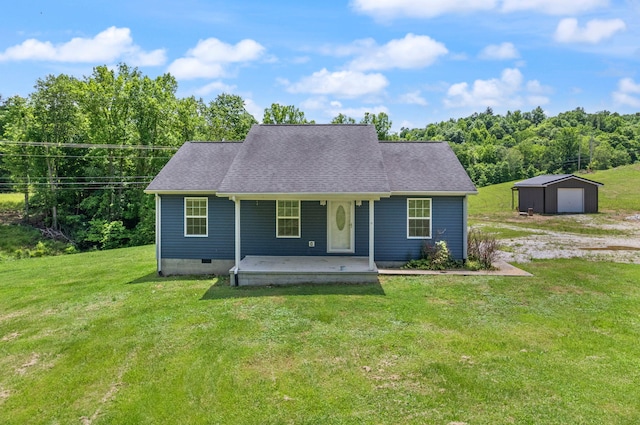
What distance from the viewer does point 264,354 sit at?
5.75 meters

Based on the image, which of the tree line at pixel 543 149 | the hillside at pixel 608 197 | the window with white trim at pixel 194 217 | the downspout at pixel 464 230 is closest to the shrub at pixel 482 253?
the downspout at pixel 464 230

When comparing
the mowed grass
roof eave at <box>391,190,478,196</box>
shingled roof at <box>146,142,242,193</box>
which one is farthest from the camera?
shingled roof at <box>146,142,242,193</box>

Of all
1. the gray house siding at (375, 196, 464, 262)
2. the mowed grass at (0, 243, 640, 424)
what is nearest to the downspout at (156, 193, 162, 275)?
the mowed grass at (0, 243, 640, 424)

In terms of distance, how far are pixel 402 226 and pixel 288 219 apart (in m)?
3.57

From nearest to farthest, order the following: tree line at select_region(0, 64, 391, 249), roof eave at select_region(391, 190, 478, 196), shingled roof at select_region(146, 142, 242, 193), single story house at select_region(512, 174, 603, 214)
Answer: roof eave at select_region(391, 190, 478, 196)
shingled roof at select_region(146, 142, 242, 193)
tree line at select_region(0, 64, 391, 249)
single story house at select_region(512, 174, 603, 214)

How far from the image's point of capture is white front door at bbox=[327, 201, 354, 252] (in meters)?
11.6

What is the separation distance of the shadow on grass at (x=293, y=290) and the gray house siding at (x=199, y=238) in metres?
1.85

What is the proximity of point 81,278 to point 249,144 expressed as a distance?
6.86 metres

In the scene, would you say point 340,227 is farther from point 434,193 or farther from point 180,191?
point 180,191

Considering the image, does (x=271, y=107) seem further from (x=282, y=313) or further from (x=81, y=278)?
(x=282, y=313)

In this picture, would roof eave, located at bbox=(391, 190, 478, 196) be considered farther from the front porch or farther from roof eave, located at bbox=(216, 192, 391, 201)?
the front porch

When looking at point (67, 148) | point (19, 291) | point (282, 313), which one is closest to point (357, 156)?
point (282, 313)

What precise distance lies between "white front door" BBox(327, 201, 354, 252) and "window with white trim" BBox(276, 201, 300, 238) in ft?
3.30

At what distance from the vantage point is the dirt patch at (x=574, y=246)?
13.5m
